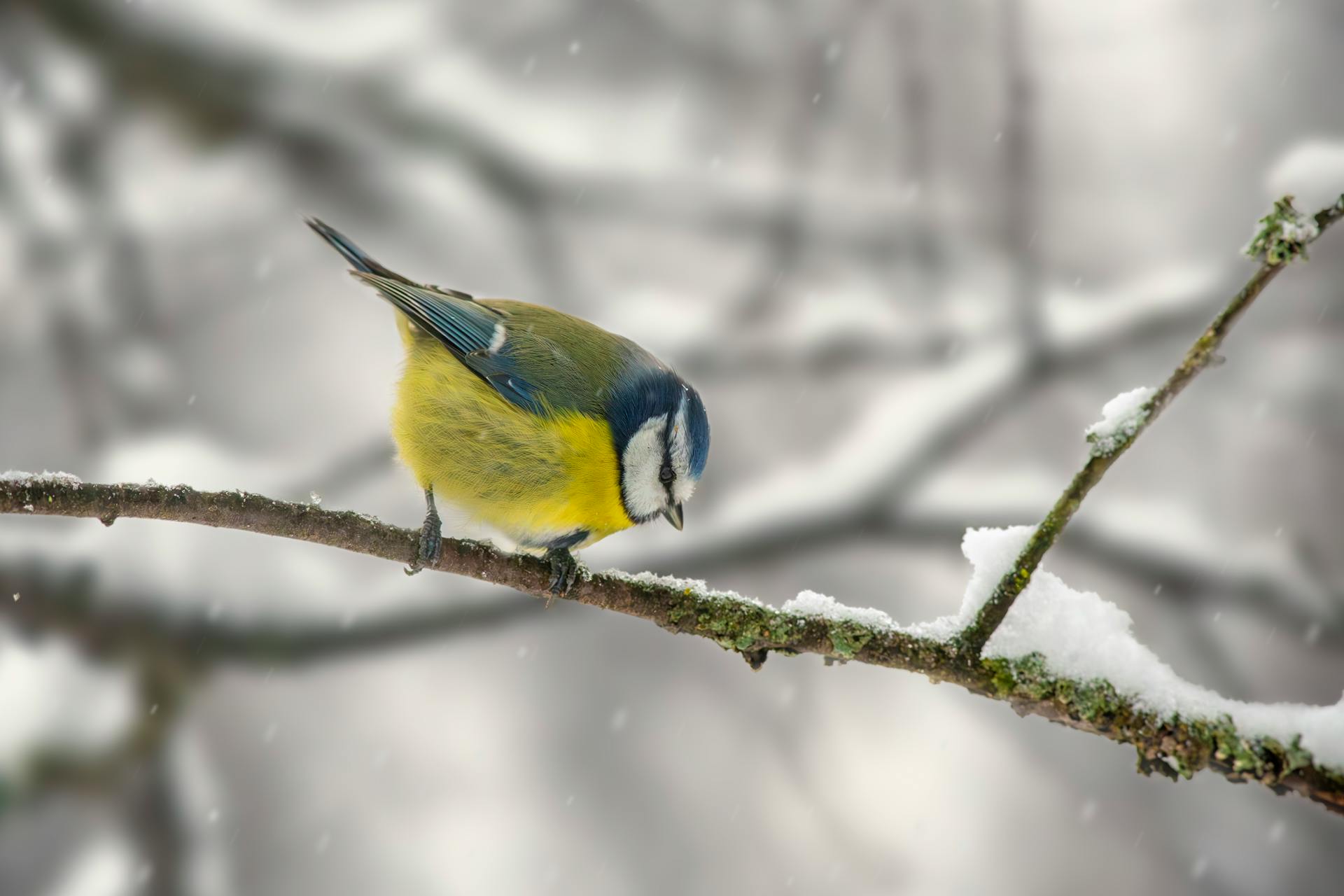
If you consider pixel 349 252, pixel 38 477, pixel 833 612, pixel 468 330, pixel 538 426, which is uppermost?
pixel 349 252

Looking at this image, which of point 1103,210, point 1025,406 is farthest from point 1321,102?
point 1025,406

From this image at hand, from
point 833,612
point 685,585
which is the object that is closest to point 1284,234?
point 833,612

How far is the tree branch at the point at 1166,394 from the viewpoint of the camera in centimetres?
134

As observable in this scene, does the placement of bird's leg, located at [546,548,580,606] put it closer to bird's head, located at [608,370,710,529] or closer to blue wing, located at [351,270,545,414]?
bird's head, located at [608,370,710,529]

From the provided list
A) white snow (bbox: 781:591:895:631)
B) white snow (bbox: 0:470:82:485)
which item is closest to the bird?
white snow (bbox: 781:591:895:631)

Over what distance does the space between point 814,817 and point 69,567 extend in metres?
3.68

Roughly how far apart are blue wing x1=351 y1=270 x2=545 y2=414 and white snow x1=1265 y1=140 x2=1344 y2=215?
206 centimetres

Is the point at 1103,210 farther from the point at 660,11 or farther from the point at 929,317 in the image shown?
the point at 660,11

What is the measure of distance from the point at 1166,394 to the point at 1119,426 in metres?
0.09

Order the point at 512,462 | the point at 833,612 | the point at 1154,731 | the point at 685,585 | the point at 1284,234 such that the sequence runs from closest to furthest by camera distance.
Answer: the point at 1284,234
the point at 1154,731
the point at 833,612
the point at 685,585
the point at 512,462

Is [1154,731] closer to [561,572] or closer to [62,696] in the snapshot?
[561,572]

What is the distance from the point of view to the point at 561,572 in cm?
254

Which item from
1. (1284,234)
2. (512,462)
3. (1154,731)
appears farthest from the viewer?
(512,462)

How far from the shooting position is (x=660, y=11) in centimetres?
597
